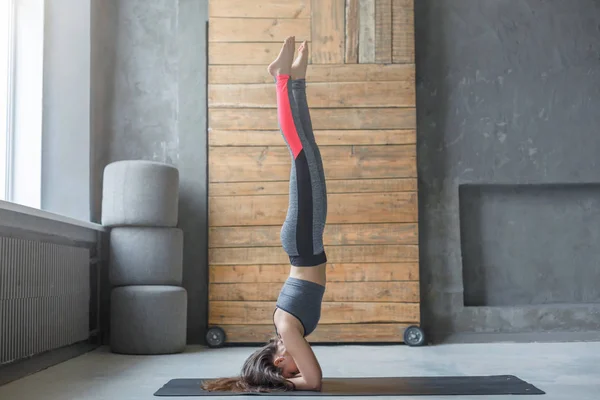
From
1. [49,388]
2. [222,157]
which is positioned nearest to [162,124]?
[222,157]

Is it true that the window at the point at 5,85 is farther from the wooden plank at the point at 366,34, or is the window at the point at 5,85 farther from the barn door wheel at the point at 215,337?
the wooden plank at the point at 366,34

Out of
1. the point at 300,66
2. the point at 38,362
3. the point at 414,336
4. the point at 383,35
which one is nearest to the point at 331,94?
the point at 383,35

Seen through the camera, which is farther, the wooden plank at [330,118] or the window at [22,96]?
the wooden plank at [330,118]

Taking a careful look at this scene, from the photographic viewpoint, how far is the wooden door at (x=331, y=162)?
18.0 feet

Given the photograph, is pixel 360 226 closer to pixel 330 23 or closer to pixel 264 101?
pixel 264 101

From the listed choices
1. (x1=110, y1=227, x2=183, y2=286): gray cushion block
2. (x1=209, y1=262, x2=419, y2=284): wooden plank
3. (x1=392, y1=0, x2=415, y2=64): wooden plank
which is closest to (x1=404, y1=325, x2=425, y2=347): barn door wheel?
(x1=209, y1=262, x2=419, y2=284): wooden plank

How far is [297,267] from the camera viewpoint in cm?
335

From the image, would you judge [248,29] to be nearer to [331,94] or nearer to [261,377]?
[331,94]

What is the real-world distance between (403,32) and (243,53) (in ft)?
4.03

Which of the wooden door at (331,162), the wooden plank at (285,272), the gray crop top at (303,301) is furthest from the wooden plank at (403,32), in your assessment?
the gray crop top at (303,301)

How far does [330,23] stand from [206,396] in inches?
136

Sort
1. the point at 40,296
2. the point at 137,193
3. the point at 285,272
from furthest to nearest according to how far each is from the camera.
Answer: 1. the point at 285,272
2. the point at 137,193
3. the point at 40,296

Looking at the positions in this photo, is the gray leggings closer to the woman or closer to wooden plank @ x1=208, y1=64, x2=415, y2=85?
the woman

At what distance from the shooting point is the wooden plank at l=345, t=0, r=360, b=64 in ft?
18.6
